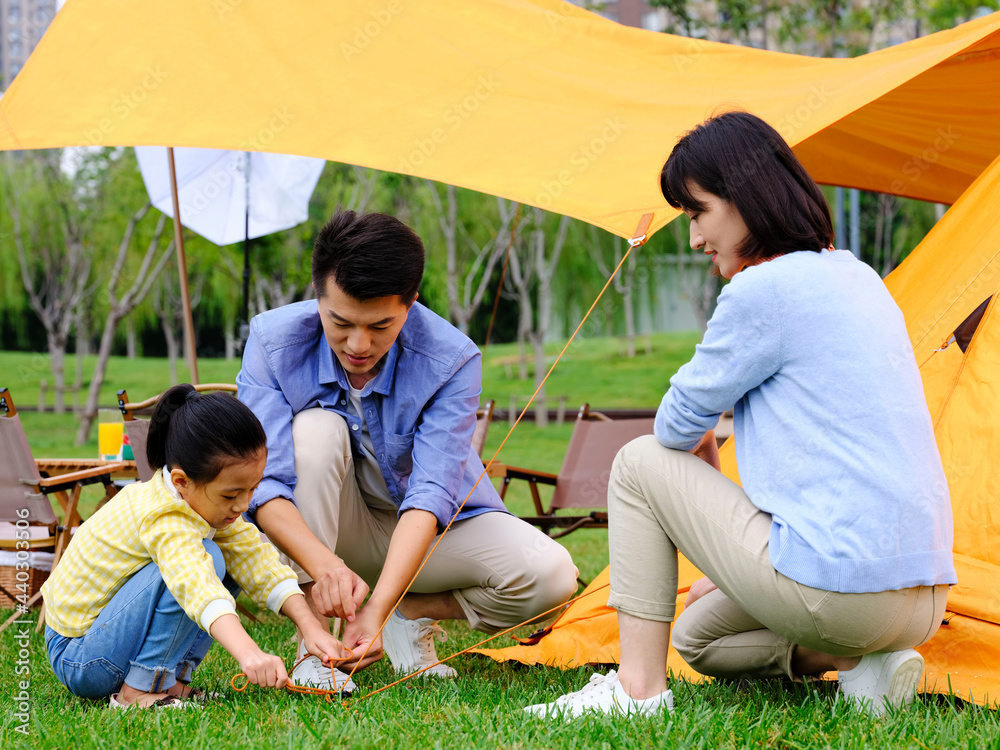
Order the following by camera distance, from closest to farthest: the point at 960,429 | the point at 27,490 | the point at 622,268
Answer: the point at 960,429
the point at 27,490
the point at 622,268

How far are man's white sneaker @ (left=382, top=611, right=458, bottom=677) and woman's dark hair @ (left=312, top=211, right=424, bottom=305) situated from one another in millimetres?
929

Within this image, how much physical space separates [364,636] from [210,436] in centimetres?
58

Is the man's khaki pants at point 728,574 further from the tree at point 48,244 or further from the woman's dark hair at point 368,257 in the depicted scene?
the tree at point 48,244

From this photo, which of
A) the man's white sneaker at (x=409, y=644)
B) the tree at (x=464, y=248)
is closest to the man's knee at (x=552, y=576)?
the man's white sneaker at (x=409, y=644)

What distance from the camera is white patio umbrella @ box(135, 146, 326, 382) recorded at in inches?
242

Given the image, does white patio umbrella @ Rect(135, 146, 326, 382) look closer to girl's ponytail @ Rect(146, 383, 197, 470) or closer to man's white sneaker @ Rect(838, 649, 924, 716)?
girl's ponytail @ Rect(146, 383, 197, 470)

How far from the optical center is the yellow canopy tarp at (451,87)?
9.31 feet

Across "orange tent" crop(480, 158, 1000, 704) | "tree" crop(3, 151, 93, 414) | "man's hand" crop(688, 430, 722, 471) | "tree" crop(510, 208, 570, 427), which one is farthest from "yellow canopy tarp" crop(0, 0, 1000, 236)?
"tree" crop(3, 151, 93, 414)

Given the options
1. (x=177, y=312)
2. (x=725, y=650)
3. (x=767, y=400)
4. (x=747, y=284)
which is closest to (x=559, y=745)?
(x=725, y=650)

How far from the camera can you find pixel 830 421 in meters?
1.87

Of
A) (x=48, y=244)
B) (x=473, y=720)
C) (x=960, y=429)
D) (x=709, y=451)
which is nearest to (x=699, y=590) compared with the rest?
(x=709, y=451)

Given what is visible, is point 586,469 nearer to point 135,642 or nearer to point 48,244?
point 135,642

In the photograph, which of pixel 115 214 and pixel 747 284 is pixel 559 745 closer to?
pixel 747 284

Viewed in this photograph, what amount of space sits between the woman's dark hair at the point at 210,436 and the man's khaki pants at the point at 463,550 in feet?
1.37
